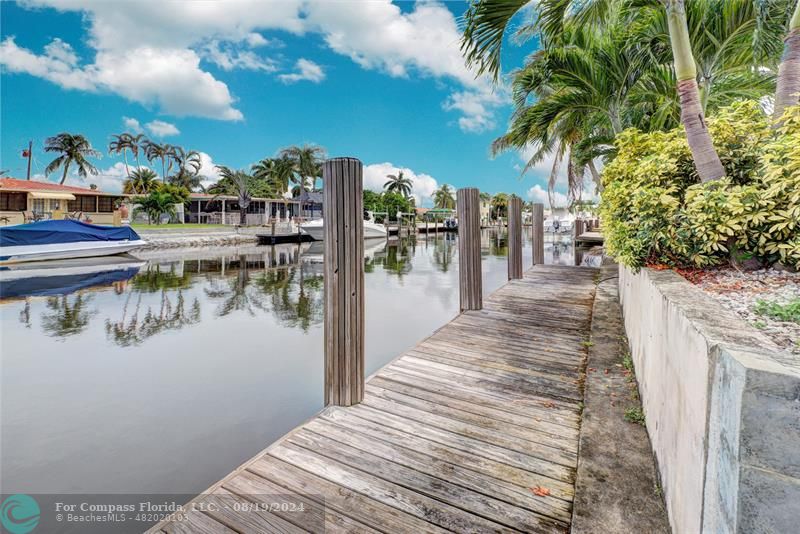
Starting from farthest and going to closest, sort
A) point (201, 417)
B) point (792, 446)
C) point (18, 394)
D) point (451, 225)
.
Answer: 1. point (451, 225)
2. point (18, 394)
3. point (201, 417)
4. point (792, 446)

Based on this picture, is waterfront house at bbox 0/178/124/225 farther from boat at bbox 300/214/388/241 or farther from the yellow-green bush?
the yellow-green bush

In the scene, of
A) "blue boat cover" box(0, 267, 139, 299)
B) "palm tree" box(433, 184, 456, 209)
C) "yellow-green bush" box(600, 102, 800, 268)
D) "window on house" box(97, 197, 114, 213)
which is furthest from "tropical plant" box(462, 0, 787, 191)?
"palm tree" box(433, 184, 456, 209)

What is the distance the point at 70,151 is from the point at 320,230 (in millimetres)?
29195

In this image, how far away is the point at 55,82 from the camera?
2477 inches

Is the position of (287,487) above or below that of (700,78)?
below

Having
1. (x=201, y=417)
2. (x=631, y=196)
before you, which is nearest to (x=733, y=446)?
(x=631, y=196)

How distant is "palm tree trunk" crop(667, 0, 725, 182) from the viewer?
3.02m

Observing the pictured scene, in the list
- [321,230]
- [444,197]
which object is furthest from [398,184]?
[321,230]

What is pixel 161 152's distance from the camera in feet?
155

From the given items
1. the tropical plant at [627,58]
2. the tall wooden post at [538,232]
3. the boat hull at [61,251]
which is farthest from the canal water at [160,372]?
the boat hull at [61,251]

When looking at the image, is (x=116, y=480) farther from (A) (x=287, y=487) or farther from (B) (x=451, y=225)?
(B) (x=451, y=225)

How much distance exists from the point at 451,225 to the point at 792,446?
59.7 meters

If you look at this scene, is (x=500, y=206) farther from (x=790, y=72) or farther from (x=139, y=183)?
(x=790, y=72)

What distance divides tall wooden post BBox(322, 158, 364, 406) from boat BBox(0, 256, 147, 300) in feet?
33.3
